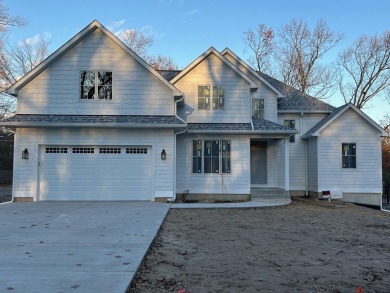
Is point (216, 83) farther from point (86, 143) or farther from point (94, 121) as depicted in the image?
point (86, 143)

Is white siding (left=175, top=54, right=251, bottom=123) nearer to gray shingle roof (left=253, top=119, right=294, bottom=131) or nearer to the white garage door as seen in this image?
gray shingle roof (left=253, top=119, right=294, bottom=131)

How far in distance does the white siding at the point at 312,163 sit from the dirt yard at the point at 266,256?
23.5 ft

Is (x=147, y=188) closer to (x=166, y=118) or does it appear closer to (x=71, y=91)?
(x=166, y=118)

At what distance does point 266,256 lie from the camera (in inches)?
250

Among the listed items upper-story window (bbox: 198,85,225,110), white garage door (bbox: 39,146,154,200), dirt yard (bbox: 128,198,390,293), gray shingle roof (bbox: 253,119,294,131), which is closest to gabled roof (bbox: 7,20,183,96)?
upper-story window (bbox: 198,85,225,110)

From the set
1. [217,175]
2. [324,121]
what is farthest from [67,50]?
[324,121]

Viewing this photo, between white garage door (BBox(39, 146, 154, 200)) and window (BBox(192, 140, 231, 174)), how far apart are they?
7.83ft

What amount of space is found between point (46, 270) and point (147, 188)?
9194mm

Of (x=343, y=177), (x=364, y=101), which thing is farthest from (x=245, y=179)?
(x=364, y=101)

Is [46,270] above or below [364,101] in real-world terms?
below

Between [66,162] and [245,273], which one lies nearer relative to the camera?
[245,273]

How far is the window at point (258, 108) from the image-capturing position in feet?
60.4

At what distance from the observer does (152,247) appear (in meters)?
6.77

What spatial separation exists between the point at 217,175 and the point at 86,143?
5.52 metres
